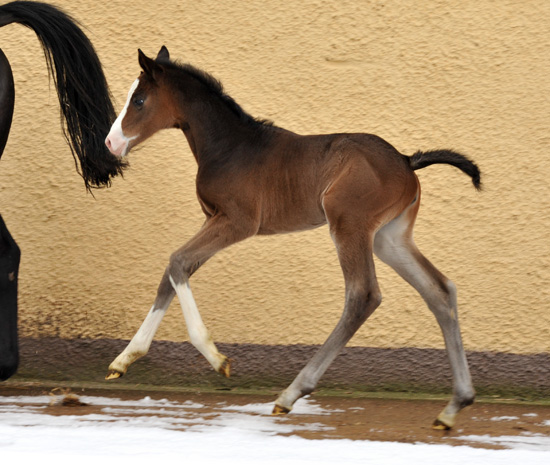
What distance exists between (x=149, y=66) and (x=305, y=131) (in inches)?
44.5

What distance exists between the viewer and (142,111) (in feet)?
12.2

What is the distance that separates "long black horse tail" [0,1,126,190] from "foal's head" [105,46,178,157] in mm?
483

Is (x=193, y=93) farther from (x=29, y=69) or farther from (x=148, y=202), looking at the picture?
(x=29, y=69)

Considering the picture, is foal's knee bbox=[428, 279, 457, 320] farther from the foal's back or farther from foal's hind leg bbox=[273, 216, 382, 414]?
the foal's back

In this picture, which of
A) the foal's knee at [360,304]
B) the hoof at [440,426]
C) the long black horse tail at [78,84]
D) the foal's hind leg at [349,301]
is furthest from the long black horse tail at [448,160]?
the long black horse tail at [78,84]

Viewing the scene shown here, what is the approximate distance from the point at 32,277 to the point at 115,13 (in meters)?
1.52

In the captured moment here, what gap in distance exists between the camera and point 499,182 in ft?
A: 14.5

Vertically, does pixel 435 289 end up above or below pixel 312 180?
below

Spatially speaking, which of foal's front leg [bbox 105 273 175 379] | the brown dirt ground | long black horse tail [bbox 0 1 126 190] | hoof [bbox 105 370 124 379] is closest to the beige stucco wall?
the brown dirt ground

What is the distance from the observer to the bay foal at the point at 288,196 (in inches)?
139

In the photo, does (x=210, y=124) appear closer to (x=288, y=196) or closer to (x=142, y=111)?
(x=142, y=111)

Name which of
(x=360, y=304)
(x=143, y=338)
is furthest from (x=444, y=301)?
(x=143, y=338)

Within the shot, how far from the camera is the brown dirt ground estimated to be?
3.49m

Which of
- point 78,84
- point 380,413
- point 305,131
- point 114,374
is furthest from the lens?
point 305,131
